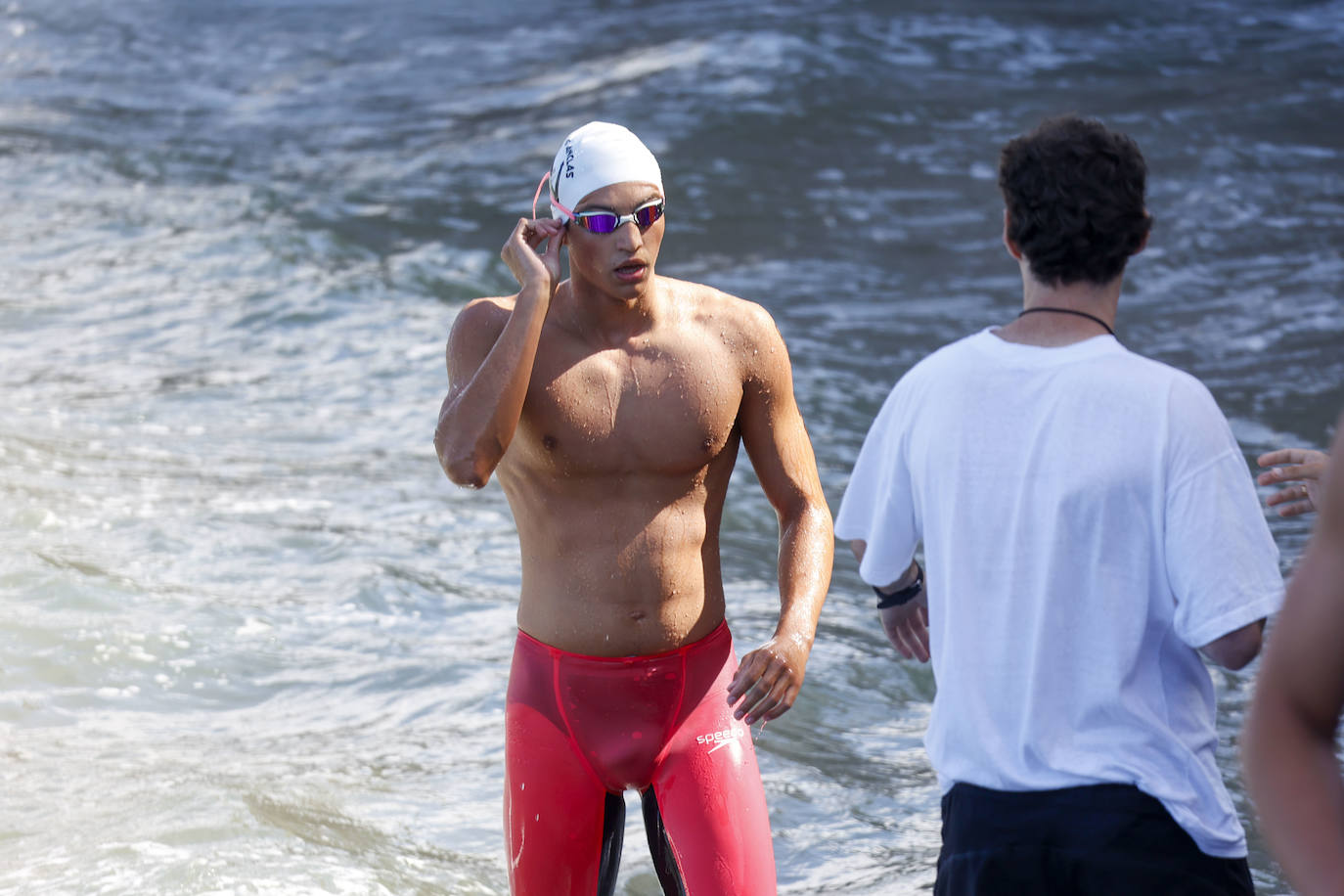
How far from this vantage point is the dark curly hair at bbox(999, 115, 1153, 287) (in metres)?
2.58

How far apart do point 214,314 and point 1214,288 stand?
9.47m

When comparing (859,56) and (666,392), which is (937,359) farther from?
(859,56)

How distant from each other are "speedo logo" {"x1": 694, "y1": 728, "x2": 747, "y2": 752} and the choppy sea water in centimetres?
221

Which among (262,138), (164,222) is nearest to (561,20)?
(262,138)

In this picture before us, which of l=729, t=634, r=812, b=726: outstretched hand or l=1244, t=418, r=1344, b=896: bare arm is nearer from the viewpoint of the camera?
l=1244, t=418, r=1344, b=896: bare arm

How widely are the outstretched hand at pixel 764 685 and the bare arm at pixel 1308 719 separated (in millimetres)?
1950

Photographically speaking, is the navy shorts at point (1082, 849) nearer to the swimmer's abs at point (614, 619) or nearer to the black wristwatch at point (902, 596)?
the black wristwatch at point (902, 596)

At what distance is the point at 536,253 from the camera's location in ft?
11.7

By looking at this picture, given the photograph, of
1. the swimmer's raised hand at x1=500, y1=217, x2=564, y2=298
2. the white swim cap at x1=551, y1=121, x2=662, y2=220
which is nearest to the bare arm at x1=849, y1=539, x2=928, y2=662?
the swimmer's raised hand at x1=500, y1=217, x2=564, y2=298

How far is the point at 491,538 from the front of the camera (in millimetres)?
9633

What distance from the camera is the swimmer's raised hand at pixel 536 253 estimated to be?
353 cm

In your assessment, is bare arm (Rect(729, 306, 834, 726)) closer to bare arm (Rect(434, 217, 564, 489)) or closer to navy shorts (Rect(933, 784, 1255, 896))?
bare arm (Rect(434, 217, 564, 489))

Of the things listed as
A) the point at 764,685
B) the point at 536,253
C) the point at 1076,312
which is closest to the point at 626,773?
the point at 764,685

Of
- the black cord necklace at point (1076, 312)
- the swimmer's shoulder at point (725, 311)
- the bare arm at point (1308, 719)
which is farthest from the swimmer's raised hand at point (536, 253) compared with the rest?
the bare arm at point (1308, 719)
